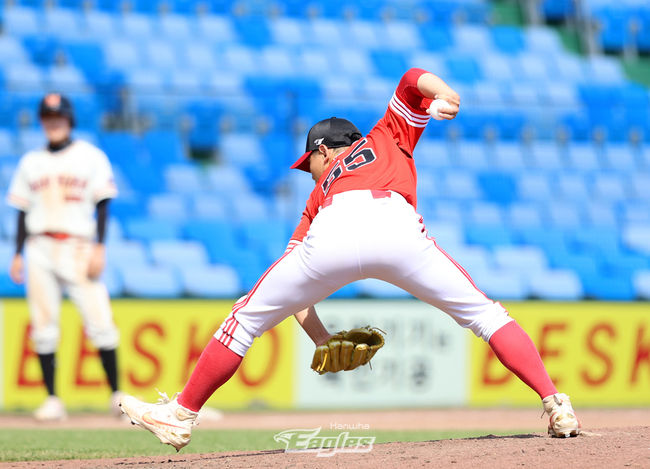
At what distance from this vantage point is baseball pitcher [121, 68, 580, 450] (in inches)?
146

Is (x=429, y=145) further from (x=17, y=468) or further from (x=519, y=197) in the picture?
(x=17, y=468)

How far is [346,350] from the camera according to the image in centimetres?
417

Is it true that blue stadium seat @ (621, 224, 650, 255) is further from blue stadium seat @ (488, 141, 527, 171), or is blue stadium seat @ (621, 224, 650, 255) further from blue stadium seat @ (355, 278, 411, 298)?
blue stadium seat @ (355, 278, 411, 298)

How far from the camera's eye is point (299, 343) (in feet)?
26.6

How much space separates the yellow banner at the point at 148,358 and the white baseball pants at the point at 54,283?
107 centimetres

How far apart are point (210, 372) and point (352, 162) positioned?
1.10 m

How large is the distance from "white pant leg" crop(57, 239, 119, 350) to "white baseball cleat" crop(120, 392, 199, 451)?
8.42 ft

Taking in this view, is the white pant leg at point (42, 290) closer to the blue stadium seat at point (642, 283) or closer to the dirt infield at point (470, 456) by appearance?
the dirt infield at point (470, 456)

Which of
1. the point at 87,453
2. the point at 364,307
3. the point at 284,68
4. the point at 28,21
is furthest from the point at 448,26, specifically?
the point at 87,453

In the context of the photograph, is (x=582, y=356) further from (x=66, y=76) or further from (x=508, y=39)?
(x=66, y=76)

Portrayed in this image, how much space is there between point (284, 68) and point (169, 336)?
5352 millimetres

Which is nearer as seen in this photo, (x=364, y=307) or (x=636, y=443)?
(x=636, y=443)

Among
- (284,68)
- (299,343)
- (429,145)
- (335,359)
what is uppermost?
(284,68)

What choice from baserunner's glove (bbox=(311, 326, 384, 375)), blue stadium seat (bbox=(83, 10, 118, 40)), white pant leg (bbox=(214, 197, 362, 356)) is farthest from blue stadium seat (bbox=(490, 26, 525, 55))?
white pant leg (bbox=(214, 197, 362, 356))
